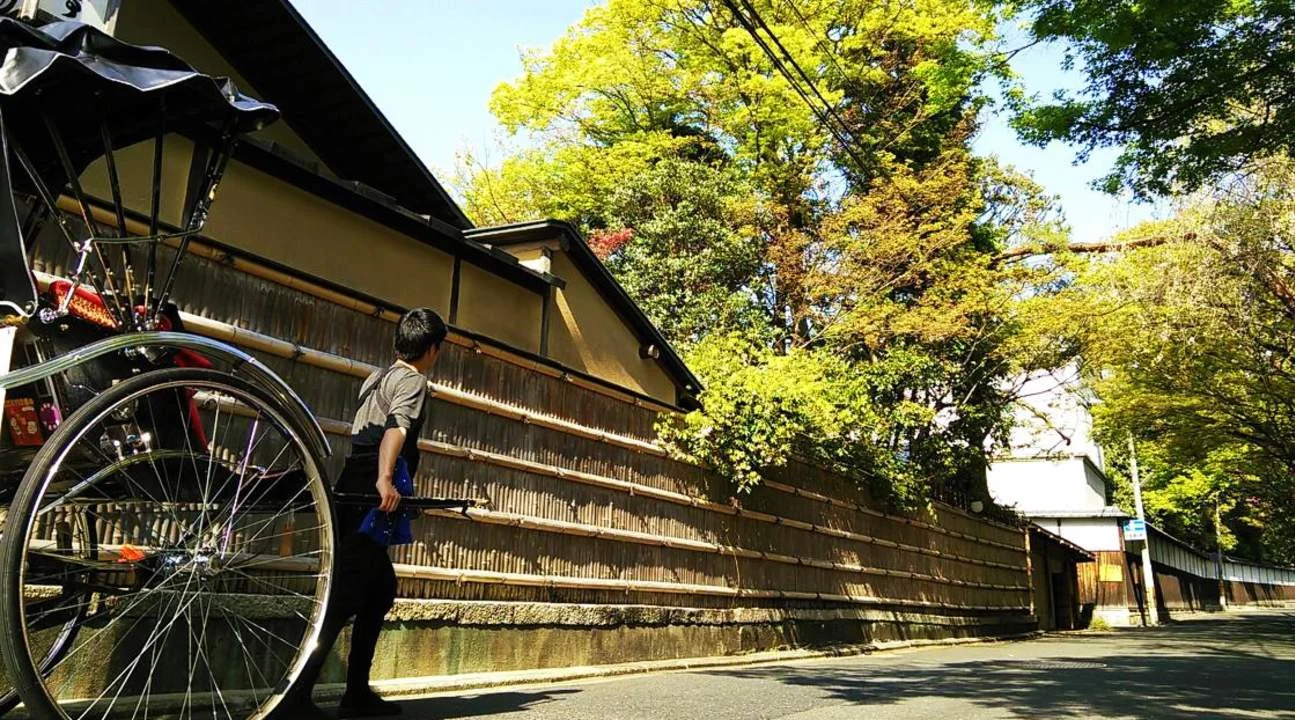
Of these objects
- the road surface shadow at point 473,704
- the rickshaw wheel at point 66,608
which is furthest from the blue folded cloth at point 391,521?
the rickshaw wheel at point 66,608

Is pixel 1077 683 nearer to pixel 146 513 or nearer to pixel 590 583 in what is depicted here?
pixel 590 583

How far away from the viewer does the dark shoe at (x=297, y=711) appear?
10.1 feet

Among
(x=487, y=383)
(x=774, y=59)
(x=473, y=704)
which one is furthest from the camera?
(x=774, y=59)

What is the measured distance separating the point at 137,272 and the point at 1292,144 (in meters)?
9.72

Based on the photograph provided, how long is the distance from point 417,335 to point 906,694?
171 inches

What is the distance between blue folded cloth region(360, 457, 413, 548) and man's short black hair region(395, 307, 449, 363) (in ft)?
1.81

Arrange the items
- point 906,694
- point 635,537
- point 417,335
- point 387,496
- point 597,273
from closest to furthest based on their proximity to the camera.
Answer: point 387,496
point 417,335
point 906,694
point 635,537
point 597,273

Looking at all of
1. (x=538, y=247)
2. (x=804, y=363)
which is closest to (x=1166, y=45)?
(x=804, y=363)

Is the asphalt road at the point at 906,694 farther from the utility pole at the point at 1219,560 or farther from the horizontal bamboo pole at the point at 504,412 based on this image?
the utility pole at the point at 1219,560

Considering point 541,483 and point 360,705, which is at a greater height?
point 541,483

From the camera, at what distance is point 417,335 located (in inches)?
173

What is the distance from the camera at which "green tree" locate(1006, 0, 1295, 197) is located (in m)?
7.83

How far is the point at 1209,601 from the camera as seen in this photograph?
169 ft

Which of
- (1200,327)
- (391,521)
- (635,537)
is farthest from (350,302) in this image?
(1200,327)
